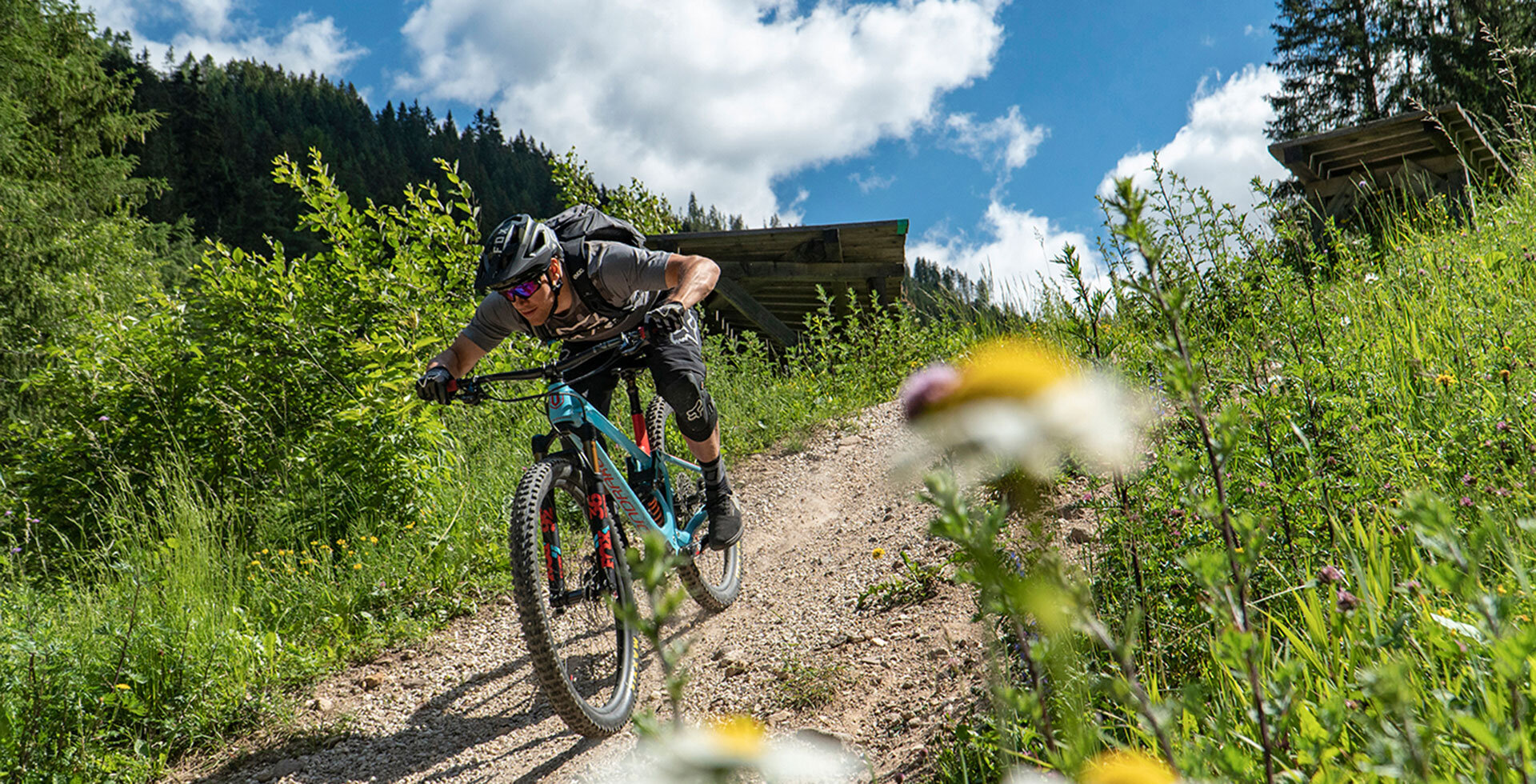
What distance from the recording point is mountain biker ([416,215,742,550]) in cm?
340

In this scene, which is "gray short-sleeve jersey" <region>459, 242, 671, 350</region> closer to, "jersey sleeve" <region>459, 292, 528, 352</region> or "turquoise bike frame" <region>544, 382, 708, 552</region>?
"jersey sleeve" <region>459, 292, 528, 352</region>

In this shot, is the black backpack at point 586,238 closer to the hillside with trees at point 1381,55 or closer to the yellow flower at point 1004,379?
the yellow flower at point 1004,379

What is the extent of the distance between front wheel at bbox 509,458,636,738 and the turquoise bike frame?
145 mm

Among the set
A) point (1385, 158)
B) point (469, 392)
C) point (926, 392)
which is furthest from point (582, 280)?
point (1385, 158)

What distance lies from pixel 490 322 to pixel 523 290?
523mm

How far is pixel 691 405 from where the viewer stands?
12.4ft

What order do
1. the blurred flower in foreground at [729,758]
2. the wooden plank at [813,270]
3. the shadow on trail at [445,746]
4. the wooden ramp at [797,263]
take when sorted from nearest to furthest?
the blurred flower in foreground at [729,758], the shadow on trail at [445,746], the wooden ramp at [797,263], the wooden plank at [813,270]

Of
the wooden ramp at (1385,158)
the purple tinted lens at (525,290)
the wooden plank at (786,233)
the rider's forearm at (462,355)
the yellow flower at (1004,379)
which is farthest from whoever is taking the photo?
the wooden plank at (786,233)

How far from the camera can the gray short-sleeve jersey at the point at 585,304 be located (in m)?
3.70

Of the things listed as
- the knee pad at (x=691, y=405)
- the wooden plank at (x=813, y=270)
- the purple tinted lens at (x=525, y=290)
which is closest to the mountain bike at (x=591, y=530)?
the knee pad at (x=691, y=405)

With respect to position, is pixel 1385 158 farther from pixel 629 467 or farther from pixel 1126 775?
pixel 1126 775

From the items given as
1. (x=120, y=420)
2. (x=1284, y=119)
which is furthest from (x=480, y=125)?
(x=120, y=420)

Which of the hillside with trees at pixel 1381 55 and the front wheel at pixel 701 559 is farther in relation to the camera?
the hillside with trees at pixel 1381 55

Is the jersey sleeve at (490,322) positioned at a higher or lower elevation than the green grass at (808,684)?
higher
